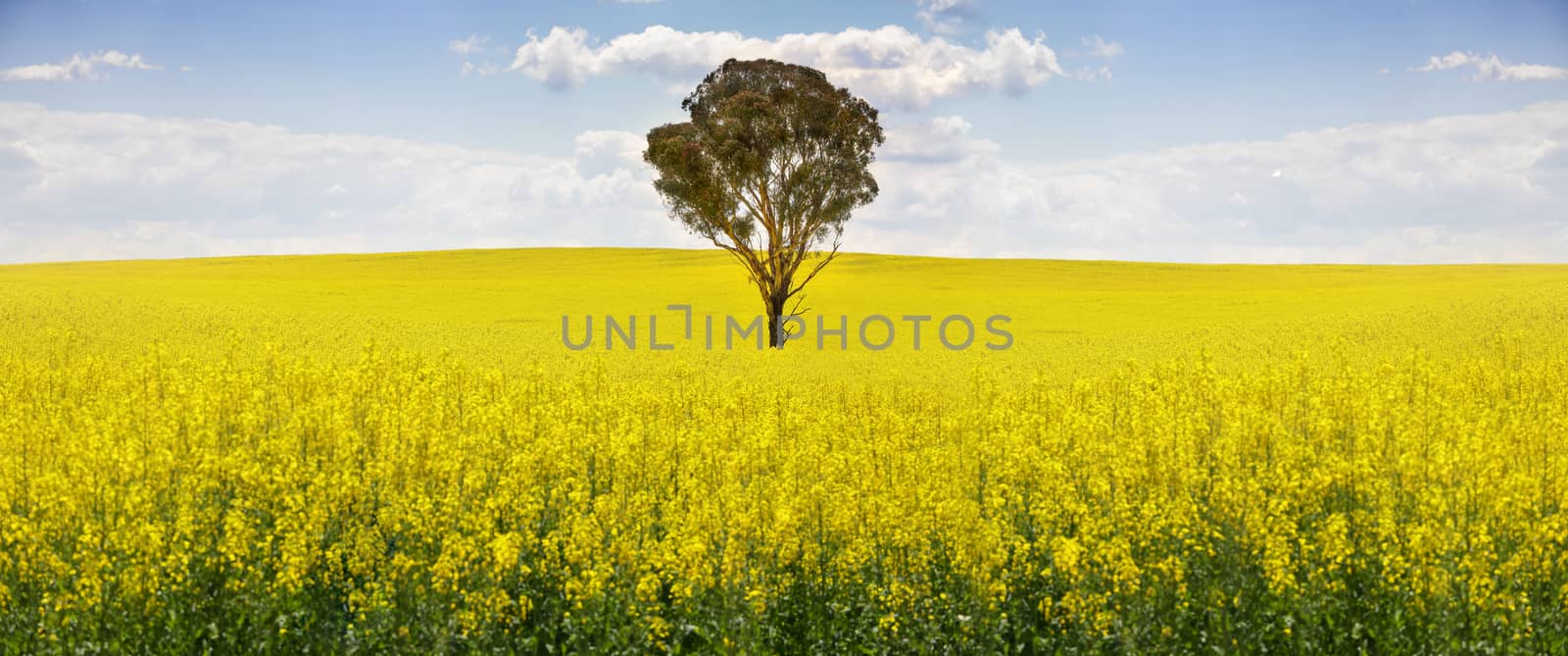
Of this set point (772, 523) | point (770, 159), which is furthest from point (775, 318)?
point (772, 523)

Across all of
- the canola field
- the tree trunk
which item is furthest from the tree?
the canola field

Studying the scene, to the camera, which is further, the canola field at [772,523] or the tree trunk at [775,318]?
the tree trunk at [775,318]

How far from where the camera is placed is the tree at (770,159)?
132 feet

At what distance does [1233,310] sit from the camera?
175ft

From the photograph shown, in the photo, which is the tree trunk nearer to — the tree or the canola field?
the tree

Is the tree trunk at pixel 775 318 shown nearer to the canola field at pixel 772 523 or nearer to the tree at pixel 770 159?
the tree at pixel 770 159

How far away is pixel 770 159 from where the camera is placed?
41125mm

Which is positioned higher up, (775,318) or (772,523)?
(775,318)

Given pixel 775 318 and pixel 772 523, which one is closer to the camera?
pixel 772 523

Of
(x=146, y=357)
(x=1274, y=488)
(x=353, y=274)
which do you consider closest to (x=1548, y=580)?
(x=1274, y=488)

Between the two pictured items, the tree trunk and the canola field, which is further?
the tree trunk

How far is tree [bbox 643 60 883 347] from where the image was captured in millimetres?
40250

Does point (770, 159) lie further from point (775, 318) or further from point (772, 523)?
point (772, 523)

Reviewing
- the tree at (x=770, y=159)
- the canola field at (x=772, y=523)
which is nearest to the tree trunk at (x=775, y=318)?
the tree at (x=770, y=159)
